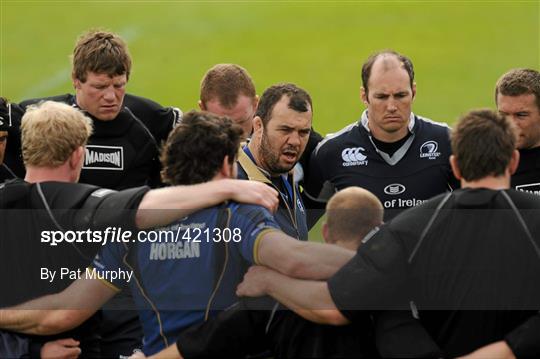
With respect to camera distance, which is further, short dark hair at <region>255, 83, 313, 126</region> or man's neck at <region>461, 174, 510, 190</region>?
short dark hair at <region>255, 83, 313, 126</region>

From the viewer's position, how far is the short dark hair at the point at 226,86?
752cm

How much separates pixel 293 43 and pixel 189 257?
16.3 m

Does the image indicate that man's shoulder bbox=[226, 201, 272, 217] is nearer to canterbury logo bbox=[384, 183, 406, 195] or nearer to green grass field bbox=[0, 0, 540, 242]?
canterbury logo bbox=[384, 183, 406, 195]

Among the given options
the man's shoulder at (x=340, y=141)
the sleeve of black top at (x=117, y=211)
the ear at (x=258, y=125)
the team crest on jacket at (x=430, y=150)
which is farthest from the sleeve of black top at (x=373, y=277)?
the man's shoulder at (x=340, y=141)

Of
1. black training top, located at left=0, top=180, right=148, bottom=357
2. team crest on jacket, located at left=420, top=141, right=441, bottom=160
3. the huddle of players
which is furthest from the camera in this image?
team crest on jacket, located at left=420, top=141, right=441, bottom=160

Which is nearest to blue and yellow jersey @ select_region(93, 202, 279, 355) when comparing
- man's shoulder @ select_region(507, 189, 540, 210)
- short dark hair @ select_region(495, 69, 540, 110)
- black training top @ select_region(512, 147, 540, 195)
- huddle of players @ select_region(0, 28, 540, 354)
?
man's shoulder @ select_region(507, 189, 540, 210)

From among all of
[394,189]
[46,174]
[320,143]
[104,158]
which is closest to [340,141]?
[320,143]

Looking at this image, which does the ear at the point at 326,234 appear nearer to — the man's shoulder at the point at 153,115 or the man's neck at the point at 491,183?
the man's neck at the point at 491,183

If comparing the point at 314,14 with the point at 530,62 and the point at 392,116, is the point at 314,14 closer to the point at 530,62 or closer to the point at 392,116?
the point at 530,62

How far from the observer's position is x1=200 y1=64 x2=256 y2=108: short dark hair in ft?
24.7

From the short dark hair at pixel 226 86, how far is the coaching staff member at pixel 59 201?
2.13 meters

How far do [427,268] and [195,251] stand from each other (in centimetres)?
106

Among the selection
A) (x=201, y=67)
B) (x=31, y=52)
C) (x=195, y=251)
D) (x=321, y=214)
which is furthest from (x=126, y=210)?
(x=31, y=52)

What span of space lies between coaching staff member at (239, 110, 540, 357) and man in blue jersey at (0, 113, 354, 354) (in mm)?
196
